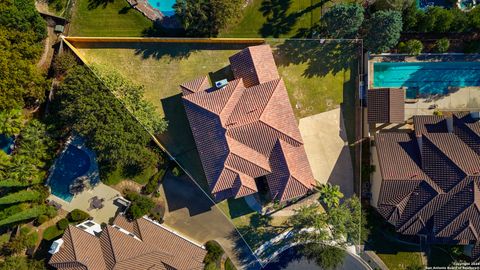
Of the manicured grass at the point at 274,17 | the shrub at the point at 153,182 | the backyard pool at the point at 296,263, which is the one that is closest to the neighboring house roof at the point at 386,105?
the manicured grass at the point at 274,17

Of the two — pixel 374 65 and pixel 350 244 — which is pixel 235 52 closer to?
pixel 374 65

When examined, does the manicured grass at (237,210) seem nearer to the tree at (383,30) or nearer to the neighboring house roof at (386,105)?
the neighboring house roof at (386,105)

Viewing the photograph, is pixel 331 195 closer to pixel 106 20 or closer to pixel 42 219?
pixel 106 20

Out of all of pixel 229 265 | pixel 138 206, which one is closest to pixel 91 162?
pixel 138 206

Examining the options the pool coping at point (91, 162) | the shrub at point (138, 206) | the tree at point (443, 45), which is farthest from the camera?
the pool coping at point (91, 162)

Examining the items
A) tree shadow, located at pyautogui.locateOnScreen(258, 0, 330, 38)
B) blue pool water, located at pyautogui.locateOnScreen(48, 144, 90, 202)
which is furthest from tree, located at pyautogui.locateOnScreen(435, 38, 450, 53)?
blue pool water, located at pyautogui.locateOnScreen(48, 144, 90, 202)

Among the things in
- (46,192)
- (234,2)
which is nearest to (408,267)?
(234,2)
